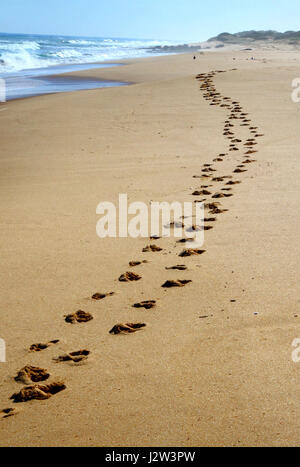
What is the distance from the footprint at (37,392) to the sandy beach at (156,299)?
0.03 m

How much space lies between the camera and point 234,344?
2641mm

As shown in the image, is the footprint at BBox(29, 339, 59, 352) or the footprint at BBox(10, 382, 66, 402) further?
the footprint at BBox(29, 339, 59, 352)

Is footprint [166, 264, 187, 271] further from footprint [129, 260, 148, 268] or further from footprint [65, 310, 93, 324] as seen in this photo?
footprint [65, 310, 93, 324]

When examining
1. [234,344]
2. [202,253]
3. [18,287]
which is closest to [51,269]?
[18,287]

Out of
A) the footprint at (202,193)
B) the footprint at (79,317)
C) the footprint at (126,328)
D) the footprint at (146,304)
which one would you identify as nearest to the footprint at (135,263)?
the footprint at (146,304)

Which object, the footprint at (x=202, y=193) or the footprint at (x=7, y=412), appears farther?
the footprint at (x=202, y=193)

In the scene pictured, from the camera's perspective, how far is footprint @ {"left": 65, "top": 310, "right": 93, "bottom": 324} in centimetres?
301

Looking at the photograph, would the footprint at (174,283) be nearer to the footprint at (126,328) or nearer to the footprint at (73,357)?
the footprint at (126,328)

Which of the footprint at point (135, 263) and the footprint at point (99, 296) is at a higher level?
the footprint at point (135, 263)

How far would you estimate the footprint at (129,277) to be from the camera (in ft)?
11.6

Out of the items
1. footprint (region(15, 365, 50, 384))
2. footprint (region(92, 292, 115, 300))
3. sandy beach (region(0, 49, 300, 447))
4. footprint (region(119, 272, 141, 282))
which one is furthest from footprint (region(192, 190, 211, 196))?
footprint (region(15, 365, 50, 384))

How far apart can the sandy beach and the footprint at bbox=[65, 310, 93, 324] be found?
0.10 ft

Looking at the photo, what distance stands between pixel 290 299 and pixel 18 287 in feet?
5.51

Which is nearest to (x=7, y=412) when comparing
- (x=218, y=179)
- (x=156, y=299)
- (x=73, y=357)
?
(x=73, y=357)
